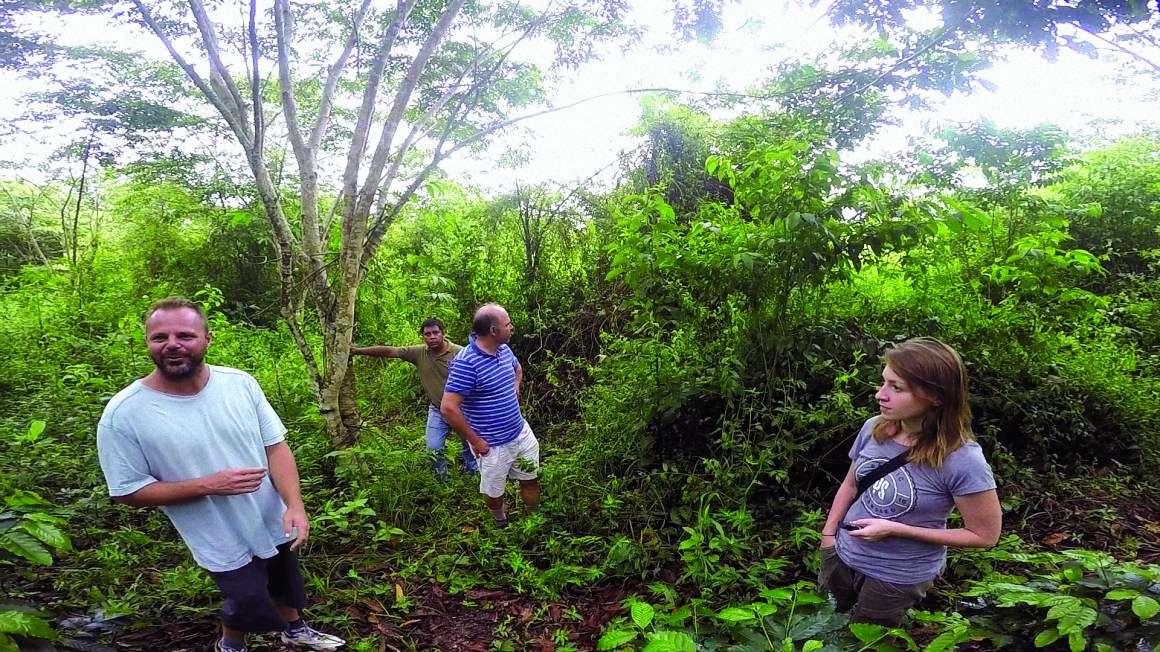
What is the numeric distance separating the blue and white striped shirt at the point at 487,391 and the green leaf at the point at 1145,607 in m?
3.21

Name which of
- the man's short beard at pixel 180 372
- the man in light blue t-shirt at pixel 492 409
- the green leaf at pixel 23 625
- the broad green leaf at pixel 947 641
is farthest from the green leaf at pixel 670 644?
the man in light blue t-shirt at pixel 492 409

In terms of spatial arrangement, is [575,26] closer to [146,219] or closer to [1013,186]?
[1013,186]

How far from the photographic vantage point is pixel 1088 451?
14.1ft

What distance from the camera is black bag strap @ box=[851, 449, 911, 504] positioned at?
2.02m

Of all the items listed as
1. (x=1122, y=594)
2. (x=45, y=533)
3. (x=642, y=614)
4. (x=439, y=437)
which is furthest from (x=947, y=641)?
(x=439, y=437)

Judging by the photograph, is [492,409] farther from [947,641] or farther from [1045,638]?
[1045,638]

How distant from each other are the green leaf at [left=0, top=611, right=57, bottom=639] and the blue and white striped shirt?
2356 mm

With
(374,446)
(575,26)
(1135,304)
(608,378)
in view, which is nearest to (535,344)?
(608,378)

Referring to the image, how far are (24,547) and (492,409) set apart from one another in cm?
247

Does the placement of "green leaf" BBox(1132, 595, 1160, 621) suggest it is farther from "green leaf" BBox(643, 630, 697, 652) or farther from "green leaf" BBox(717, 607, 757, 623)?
"green leaf" BBox(643, 630, 697, 652)

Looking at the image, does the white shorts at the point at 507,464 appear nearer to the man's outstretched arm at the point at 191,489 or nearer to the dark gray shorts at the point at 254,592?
the dark gray shorts at the point at 254,592

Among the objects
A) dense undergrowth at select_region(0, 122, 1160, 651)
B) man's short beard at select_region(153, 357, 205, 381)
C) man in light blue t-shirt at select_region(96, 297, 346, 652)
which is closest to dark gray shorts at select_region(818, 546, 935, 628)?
dense undergrowth at select_region(0, 122, 1160, 651)

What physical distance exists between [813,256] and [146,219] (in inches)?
411

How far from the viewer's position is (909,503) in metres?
1.99
